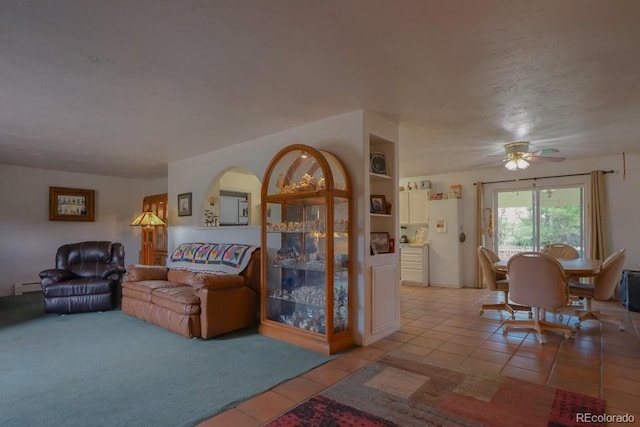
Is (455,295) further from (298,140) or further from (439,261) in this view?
(298,140)

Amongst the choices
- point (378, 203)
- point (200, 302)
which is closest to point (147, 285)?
point (200, 302)

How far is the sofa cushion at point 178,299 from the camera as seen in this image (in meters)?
3.59

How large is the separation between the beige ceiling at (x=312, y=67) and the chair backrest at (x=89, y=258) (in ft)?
5.91

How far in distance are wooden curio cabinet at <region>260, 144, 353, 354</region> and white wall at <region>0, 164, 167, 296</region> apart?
15.6ft

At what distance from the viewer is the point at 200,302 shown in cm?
359

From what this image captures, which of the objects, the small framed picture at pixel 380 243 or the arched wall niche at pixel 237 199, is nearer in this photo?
the small framed picture at pixel 380 243

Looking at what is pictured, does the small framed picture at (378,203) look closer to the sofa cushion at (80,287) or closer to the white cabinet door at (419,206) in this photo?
the white cabinet door at (419,206)

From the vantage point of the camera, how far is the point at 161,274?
4.91 m

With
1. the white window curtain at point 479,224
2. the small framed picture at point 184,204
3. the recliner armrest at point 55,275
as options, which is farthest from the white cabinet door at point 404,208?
the recliner armrest at point 55,275

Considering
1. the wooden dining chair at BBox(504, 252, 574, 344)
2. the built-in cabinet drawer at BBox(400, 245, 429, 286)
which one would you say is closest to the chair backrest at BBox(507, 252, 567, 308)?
the wooden dining chair at BBox(504, 252, 574, 344)

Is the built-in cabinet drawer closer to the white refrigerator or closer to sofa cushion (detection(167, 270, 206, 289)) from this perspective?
the white refrigerator

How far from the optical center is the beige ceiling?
1815mm

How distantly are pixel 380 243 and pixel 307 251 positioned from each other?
0.80 m

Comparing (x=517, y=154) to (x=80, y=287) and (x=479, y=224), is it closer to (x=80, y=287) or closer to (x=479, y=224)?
(x=479, y=224)
